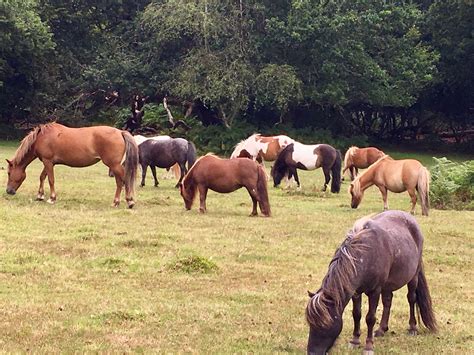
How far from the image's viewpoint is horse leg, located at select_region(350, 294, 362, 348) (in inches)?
231

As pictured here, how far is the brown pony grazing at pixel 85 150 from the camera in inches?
557

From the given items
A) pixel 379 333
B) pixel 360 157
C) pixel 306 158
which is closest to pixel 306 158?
pixel 306 158

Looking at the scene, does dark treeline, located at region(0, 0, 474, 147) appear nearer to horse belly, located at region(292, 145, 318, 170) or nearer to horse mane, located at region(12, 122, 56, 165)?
horse belly, located at region(292, 145, 318, 170)

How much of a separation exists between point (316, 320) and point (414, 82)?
91.3 feet

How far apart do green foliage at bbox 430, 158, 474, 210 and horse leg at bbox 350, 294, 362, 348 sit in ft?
36.2

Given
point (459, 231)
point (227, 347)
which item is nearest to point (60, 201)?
point (459, 231)

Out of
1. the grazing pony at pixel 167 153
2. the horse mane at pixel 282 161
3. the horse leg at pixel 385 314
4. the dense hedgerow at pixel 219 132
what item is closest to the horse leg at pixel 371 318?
the horse leg at pixel 385 314

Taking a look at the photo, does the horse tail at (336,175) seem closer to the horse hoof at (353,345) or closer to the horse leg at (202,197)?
the horse leg at (202,197)

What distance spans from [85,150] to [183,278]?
665cm

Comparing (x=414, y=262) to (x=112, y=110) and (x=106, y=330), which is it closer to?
(x=106, y=330)

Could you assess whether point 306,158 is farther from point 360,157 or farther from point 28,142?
point 28,142

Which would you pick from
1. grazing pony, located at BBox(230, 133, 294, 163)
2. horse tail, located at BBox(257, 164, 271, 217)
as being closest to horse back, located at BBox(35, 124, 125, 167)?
horse tail, located at BBox(257, 164, 271, 217)

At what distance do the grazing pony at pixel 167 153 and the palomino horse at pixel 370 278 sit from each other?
12.2 m

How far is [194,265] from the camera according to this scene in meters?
8.73
